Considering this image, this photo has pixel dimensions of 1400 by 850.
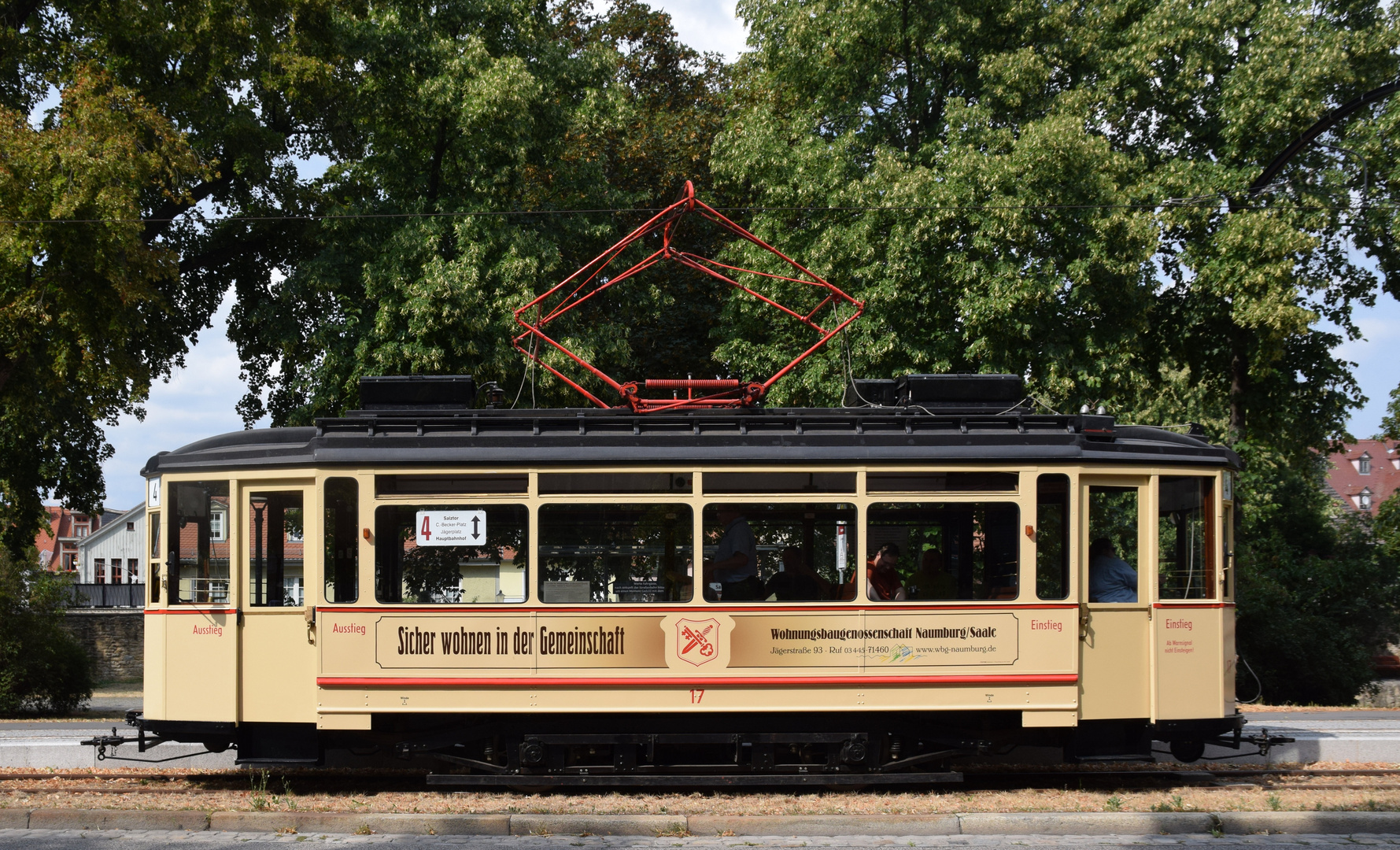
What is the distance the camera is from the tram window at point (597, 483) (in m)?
8.63

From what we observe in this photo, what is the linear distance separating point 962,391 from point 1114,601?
208cm

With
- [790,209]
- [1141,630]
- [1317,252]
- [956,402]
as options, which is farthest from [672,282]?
[1141,630]

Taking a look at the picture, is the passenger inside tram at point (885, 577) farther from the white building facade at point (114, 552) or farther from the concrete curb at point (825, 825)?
the white building facade at point (114, 552)

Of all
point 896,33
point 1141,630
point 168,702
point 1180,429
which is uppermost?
point 896,33

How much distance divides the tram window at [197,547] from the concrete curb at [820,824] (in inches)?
71.9

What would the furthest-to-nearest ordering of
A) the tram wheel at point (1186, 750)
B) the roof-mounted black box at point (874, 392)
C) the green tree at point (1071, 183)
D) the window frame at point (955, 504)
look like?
1. the green tree at point (1071, 183)
2. the roof-mounted black box at point (874, 392)
3. the tram wheel at point (1186, 750)
4. the window frame at point (955, 504)

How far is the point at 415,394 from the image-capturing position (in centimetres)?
951

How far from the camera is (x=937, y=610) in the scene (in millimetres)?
8688

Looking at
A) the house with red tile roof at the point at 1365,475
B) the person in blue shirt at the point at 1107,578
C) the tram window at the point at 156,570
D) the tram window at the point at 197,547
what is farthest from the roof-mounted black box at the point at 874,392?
the house with red tile roof at the point at 1365,475

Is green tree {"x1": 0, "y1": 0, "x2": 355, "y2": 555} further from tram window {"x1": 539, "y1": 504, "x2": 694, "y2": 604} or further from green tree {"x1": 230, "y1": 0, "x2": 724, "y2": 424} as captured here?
tram window {"x1": 539, "y1": 504, "x2": 694, "y2": 604}

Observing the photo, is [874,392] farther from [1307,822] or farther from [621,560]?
[1307,822]

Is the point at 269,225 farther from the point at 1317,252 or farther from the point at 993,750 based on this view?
the point at 1317,252

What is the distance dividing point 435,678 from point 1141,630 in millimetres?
5489

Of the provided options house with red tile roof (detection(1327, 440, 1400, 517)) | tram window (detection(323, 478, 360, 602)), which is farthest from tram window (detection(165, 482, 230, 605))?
→ house with red tile roof (detection(1327, 440, 1400, 517))
